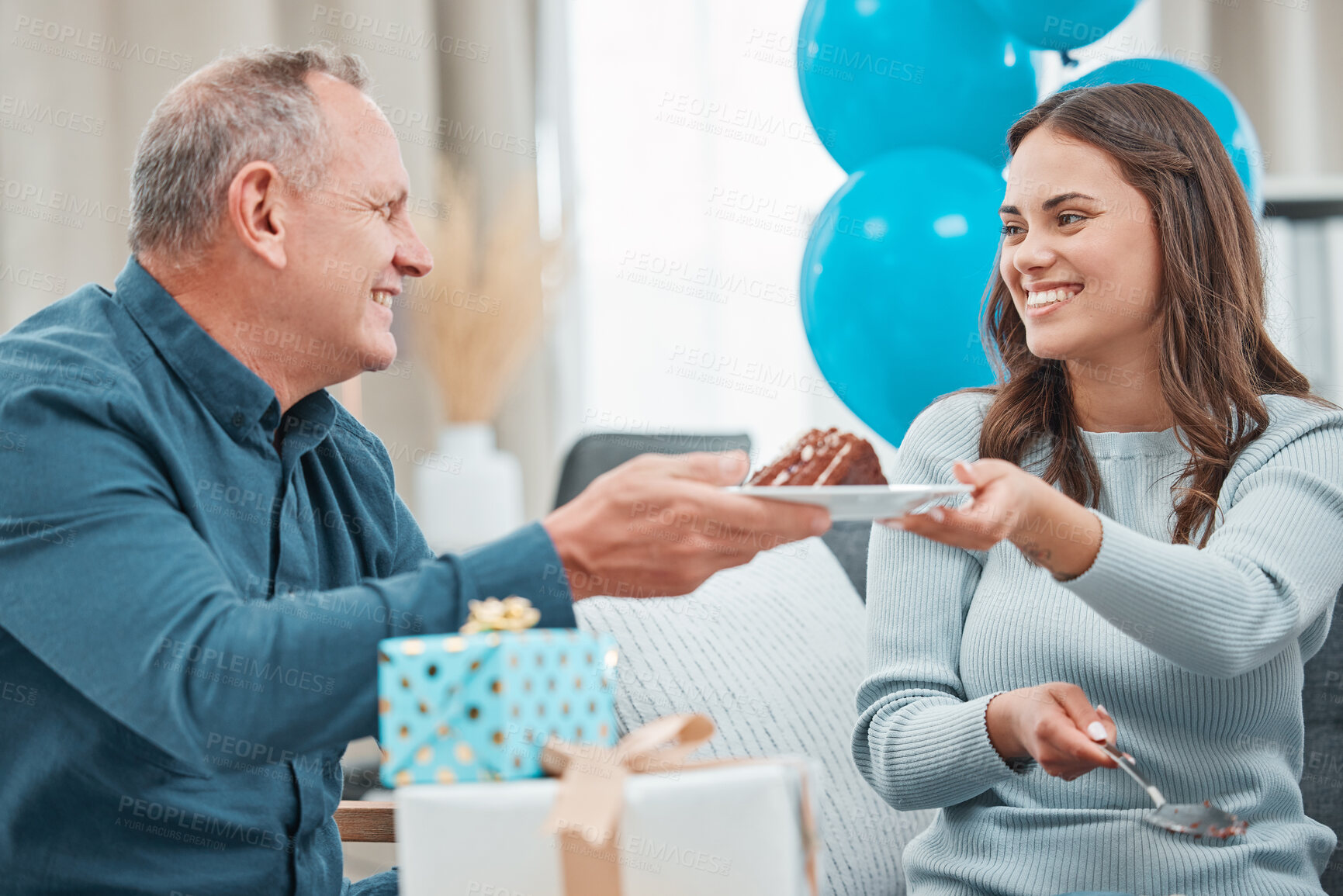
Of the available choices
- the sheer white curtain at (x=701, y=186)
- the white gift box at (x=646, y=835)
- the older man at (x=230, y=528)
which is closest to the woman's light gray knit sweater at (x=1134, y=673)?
the older man at (x=230, y=528)

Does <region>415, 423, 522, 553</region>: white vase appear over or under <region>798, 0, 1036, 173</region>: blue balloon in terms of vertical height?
under

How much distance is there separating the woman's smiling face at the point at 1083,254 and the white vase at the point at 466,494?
7.36 feet

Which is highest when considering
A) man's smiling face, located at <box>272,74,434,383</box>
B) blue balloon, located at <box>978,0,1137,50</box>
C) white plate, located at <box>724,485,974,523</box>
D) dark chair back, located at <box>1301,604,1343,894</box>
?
blue balloon, located at <box>978,0,1137,50</box>

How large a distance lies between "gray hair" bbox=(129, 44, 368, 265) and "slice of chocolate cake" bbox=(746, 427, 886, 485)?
0.58m

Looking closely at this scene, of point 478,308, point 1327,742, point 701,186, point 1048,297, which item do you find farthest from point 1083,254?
point 701,186

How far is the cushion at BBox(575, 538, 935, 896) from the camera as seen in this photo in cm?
160

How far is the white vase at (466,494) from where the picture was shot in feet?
11.7

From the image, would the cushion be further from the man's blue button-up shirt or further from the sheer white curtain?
the sheer white curtain

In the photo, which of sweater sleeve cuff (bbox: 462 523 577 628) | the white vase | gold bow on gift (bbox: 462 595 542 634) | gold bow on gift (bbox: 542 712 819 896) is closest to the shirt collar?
sweater sleeve cuff (bbox: 462 523 577 628)

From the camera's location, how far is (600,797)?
78cm

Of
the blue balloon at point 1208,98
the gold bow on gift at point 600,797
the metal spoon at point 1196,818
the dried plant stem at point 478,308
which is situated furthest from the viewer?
the dried plant stem at point 478,308

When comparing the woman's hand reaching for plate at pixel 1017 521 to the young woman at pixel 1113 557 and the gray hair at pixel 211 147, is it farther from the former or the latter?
the gray hair at pixel 211 147

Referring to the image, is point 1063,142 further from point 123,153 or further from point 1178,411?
point 123,153

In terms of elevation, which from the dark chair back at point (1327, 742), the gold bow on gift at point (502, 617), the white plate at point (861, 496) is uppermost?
the white plate at point (861, 496)
